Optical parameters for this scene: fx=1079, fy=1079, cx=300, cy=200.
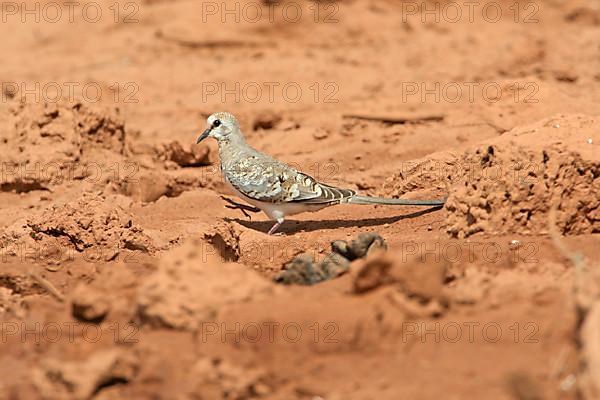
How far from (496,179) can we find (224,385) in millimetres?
2691

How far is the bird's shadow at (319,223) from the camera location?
321 inches

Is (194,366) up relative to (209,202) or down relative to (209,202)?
up

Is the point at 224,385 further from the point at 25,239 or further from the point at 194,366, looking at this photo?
the point at 25,239

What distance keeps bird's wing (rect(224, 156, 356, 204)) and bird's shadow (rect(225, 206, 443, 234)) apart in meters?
0.20

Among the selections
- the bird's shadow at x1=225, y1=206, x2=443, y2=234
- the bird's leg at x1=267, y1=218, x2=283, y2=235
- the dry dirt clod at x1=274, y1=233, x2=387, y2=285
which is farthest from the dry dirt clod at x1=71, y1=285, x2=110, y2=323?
the bird's shadow at x1=225, y1=206, x2=443, y2=234

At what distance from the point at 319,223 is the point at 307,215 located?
1.60 feet

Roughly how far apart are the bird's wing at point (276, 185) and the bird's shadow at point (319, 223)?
0.66ft

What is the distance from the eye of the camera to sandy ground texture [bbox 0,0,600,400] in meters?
4.86

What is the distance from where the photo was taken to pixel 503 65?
12.6m

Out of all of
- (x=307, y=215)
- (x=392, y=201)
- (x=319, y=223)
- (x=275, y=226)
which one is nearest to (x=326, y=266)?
(x=392, y=201)

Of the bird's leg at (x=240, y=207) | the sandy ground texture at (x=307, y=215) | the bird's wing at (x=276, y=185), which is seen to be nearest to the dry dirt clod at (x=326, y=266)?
the sandy ground texture at (x=307, y=215)

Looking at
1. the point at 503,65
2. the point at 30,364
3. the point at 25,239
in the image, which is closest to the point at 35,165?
the point at 25,239

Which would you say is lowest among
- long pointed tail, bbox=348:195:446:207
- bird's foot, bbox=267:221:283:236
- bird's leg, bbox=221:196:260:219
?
bird's leg, bbox=221:196:260:219

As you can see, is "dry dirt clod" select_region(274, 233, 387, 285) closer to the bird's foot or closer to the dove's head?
the bird's foot
